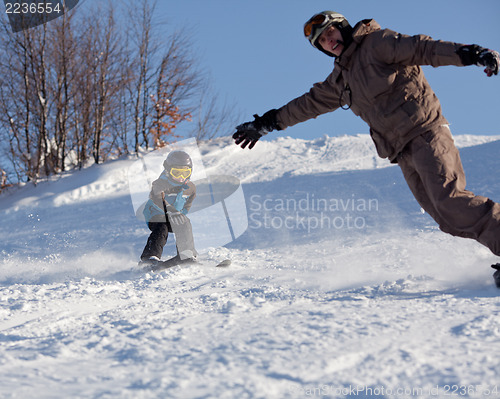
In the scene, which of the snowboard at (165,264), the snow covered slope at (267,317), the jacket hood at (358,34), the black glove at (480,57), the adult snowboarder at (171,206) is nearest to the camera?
the snow covered slope at (267,317)

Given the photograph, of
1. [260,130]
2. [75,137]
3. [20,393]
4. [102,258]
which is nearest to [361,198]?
[260,130]

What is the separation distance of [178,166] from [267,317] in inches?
82.7

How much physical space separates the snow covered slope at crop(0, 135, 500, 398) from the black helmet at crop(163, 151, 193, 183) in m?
0.75

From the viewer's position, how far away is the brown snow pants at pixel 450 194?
222 centimetres

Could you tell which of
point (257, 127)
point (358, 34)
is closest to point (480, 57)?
point (358, 34)

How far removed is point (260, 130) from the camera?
3.33m

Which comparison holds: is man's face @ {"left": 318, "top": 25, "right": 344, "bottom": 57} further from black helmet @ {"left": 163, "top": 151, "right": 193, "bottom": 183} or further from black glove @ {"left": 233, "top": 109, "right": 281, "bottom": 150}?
black helmet @ {"left": 163, "top": 151, "right": 193, "bottom": 183}

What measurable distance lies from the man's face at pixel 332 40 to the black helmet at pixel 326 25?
0.8 inches

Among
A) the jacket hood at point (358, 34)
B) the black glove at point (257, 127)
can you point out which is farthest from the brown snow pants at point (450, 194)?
the black glove at point (257, 127)


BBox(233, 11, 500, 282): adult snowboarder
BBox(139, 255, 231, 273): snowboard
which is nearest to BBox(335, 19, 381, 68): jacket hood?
BBox(233, 11, 500, 282): adult snowboarder

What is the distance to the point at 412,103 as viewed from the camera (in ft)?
7.97

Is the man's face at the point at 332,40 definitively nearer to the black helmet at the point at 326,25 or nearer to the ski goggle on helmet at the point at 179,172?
the black helmet at the point at 326,25

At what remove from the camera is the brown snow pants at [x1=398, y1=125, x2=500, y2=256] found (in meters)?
2.22

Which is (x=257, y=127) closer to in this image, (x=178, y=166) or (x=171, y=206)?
(x=178, y=166)
